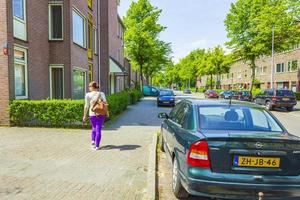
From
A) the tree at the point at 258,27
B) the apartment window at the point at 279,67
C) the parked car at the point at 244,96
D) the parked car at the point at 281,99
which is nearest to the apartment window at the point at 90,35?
the parked car at the point at 281,99

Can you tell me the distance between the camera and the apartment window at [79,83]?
15827 millimetres

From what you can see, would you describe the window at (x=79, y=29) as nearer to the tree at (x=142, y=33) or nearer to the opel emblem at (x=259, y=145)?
the opel emblem at (x=259, y=145)

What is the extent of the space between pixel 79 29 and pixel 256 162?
15.1 metres

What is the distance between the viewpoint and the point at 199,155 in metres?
3.89

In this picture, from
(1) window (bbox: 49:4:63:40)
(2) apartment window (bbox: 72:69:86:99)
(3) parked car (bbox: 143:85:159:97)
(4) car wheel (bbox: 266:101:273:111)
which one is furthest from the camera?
(3) parked car (bbox: 143:85:159:97)

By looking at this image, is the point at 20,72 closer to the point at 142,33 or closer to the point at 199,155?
the point at 199,155

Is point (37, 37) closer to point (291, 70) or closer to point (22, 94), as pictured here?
point (22, 94)

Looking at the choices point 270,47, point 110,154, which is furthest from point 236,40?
point 110,154

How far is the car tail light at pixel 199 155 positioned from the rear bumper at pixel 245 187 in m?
0.16

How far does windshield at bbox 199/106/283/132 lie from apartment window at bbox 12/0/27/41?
9557mm

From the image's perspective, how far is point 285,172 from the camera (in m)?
3.82

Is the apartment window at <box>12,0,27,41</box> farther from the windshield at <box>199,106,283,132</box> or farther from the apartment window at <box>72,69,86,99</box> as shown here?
the windshield at <box>199,106,283,132</box>

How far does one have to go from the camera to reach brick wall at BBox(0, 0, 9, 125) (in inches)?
411

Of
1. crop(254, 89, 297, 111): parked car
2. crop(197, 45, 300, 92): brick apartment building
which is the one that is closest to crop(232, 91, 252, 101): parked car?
crop(197, 45, 300, 92): brick apartment building
